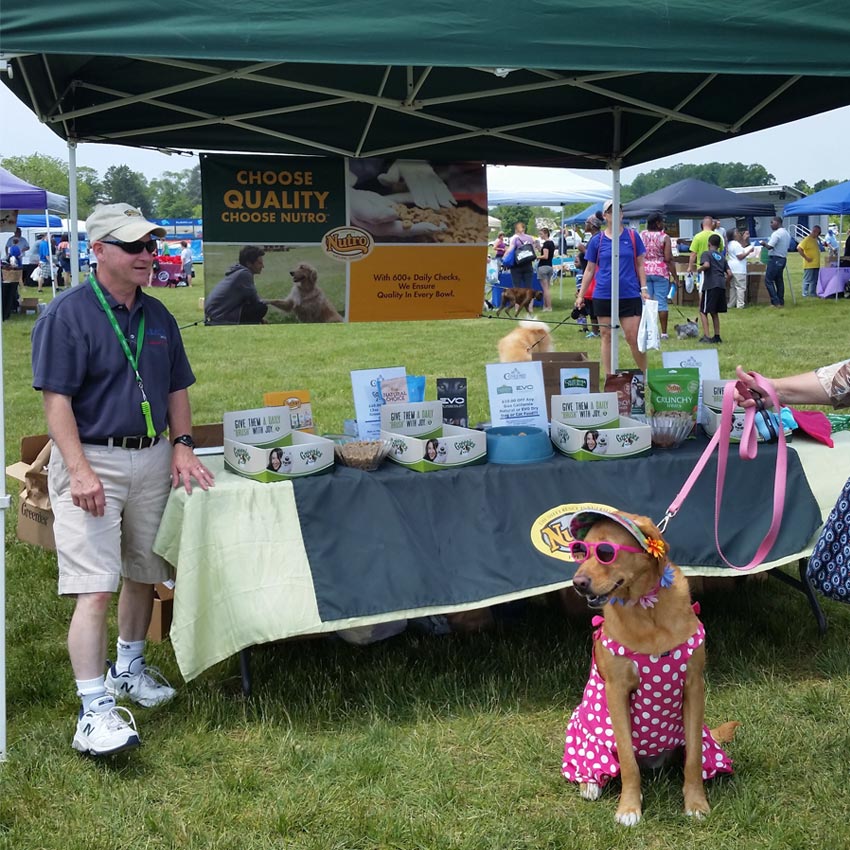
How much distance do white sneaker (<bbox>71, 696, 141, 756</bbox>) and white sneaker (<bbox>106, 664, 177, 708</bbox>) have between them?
12.9 inches

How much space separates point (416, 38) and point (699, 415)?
2.11 m

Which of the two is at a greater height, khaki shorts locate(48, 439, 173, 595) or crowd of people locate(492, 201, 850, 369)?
crowd of people locate(492, 201, 850, 369)

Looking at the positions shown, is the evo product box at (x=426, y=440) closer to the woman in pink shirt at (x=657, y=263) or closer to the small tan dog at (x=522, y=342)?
the small tan dog at (x=522, y=342)

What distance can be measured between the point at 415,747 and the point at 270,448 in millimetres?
1176

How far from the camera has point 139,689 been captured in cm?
356

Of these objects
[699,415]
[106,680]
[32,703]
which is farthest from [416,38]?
[32,703]

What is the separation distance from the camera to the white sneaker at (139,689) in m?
3.55

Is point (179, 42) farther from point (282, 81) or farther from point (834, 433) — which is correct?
point (834, 433)

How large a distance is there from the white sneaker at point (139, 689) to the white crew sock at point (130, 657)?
2 cm

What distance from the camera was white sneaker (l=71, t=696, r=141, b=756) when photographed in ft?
10.1

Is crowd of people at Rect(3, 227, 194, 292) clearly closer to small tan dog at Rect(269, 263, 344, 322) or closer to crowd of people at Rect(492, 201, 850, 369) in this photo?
crowd of people at Rect(492, 201, 850, 369)

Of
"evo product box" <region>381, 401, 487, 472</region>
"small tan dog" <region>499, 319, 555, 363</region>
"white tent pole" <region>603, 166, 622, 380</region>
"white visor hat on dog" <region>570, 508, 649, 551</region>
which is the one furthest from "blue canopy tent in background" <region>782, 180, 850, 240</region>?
"white visor hat on dog" <region>570, 508, 649, 551</region>

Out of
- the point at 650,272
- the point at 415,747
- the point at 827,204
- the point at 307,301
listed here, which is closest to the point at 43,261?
the point at 650,272

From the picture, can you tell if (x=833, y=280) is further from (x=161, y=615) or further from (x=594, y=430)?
(x=161, y=615)
